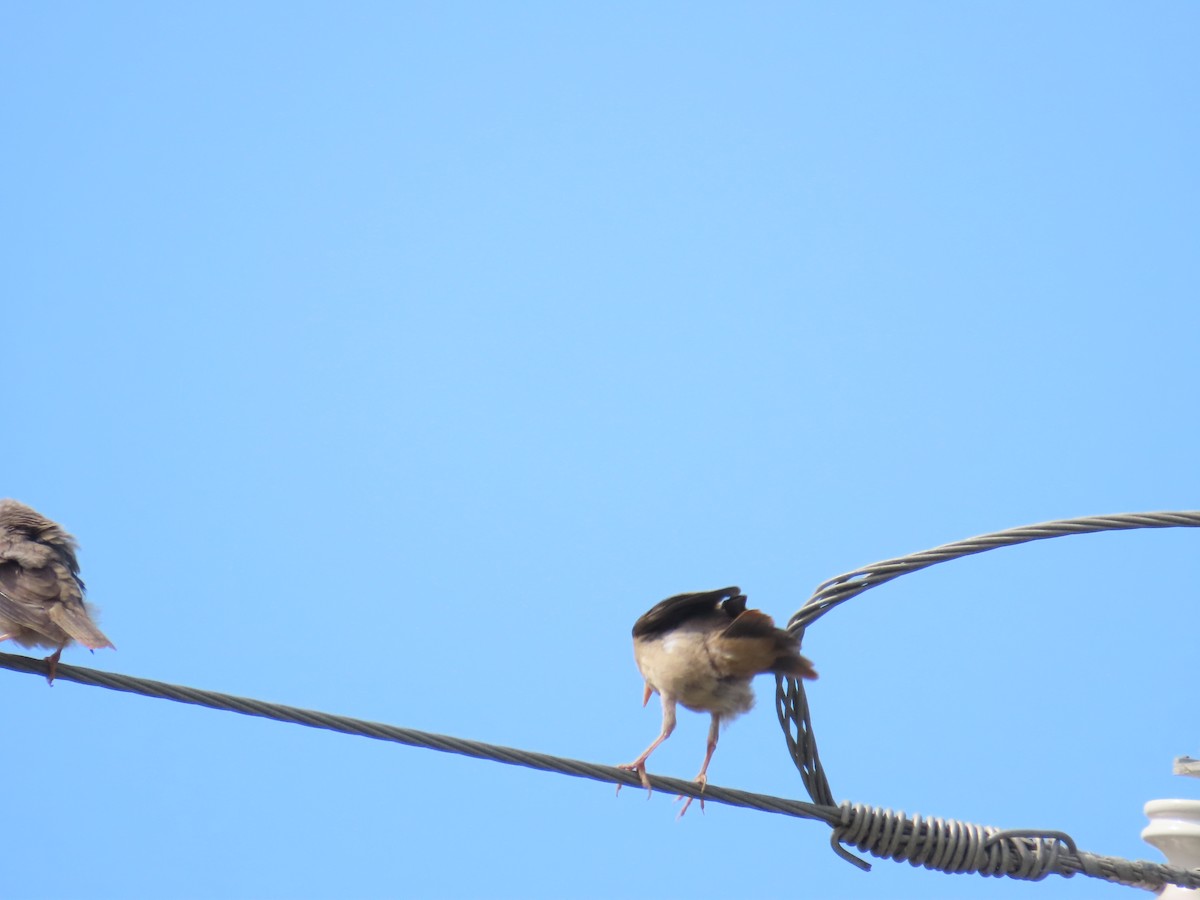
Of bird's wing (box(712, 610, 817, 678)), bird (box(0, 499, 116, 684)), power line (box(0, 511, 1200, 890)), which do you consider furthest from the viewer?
bird (box(0, 499, 116, 684))

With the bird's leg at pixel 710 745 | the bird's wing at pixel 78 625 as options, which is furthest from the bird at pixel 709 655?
the bird's wing at pixel 78 625

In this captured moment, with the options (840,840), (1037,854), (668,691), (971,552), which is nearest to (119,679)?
(668,691)

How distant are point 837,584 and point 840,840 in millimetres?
901

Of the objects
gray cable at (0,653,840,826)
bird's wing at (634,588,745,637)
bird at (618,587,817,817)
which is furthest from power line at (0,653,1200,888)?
bird's wing at (634,588,745,637)

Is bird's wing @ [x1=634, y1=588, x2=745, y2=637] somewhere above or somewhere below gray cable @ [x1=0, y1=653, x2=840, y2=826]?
above

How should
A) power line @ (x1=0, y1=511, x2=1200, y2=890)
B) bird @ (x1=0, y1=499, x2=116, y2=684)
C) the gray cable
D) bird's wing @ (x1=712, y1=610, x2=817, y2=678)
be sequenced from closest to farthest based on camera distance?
1. the gray cable
2. power line @ (x1=0, y1=511, x2=1200, y2=890)
3. bird's wing @ (x1=712, y1=610, x2=817, y2=678)
4. bird @ (x1=0, y1=499, x2=116, y2=684)

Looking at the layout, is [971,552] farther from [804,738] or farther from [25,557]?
[25,557]

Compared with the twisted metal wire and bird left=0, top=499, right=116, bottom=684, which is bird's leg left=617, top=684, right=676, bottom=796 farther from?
bird left=0, top=499, right=116, bottom=684

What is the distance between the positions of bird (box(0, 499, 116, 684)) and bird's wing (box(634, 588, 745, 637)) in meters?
2.04

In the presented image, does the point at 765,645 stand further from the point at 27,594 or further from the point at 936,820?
the point at 27,594

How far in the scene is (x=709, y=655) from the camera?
505cm

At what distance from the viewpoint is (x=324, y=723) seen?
13.2 ft

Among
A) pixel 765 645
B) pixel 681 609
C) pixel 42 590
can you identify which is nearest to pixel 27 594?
pixel 42 590

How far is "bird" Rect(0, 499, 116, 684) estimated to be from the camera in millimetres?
4977
